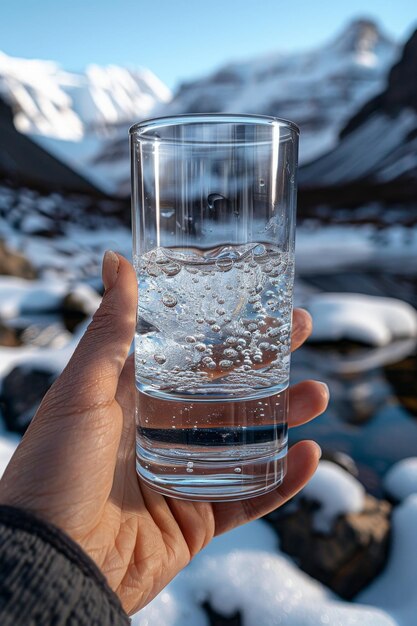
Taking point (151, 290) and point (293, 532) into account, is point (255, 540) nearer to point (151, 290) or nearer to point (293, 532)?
point (293, 532)

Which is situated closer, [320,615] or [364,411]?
[320,615]

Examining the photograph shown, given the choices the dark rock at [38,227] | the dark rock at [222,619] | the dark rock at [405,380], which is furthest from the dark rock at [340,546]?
the dark rock at [38,227]

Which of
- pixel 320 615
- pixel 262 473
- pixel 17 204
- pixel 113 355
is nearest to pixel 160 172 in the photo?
pixel 113 355

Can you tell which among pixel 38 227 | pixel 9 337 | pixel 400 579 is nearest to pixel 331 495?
pixel 400 579

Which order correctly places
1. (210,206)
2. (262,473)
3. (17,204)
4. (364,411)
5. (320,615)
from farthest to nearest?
(17,204) < (364,411) < (320,615) < (262,473) < (210,206)

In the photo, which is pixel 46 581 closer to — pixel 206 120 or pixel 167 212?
pixel 167 212
